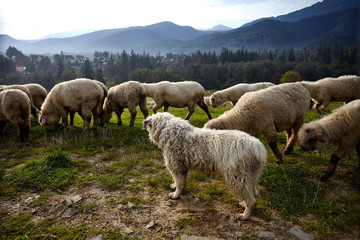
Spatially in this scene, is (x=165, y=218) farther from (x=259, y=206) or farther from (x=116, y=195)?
(x=259, y=206)

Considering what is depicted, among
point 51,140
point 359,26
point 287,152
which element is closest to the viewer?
point 359,26

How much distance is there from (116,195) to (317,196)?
518 centimetres

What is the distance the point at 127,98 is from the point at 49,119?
4.09m

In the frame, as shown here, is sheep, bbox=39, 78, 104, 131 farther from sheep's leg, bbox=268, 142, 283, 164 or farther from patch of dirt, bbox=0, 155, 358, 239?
sheep's leg, bbox=268, 142, 283, 164

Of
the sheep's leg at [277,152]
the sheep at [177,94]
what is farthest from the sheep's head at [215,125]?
the sheep at [177,94]

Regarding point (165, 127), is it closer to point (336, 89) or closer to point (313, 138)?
point (313, 138)

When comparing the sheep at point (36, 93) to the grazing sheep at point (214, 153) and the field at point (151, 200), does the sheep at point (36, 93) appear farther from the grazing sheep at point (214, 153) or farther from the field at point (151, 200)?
the grazing sheep at point (214, 153)

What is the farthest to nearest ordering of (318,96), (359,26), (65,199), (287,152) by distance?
(318,96)
(287,152)
(65,199)
(359,26)

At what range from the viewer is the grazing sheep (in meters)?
4.11

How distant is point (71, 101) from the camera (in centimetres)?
966

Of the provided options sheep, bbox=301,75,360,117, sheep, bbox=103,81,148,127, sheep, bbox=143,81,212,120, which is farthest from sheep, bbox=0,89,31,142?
sheep, bbox=301,75,360,117

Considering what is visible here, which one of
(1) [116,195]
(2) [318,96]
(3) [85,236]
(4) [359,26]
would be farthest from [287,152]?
(2) [318,96]

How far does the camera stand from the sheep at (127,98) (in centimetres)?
1126

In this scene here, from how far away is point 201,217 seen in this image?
440cm
